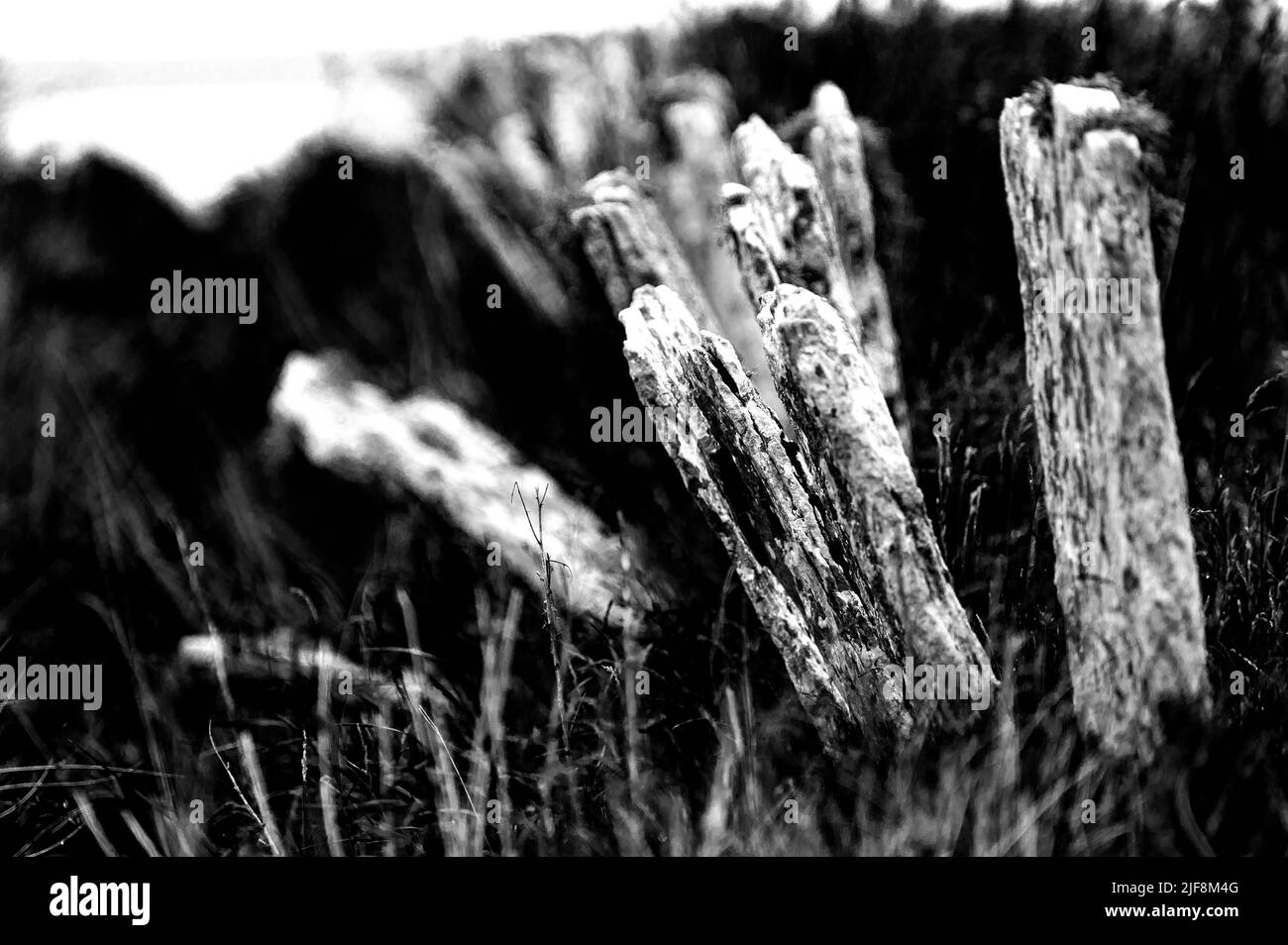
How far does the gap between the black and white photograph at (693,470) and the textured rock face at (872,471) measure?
0.01 m

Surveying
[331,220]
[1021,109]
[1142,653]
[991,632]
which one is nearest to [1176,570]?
[1142,653]

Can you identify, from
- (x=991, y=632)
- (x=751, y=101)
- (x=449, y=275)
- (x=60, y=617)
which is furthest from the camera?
(x=449, y=275)

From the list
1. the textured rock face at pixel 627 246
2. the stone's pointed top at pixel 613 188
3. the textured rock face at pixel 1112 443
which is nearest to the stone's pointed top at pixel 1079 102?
the textured rock face at pixel 1112 443

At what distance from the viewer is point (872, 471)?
244cm

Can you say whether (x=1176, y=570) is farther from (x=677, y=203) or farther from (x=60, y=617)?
(x=60, y=617)

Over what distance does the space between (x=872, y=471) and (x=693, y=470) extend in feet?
1.55

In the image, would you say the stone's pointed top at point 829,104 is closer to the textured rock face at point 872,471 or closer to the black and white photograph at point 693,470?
the black and white photograph at point 693,470

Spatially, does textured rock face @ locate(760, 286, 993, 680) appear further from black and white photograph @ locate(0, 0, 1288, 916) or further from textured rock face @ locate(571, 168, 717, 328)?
textured rock face @ locate(571, 168, 717, 328)

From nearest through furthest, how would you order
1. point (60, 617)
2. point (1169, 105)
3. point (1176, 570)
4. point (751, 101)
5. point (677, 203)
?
point (1176, 570)
point (1169, 105)
point (60, 617)
point (677, 203)
point (751, 101)

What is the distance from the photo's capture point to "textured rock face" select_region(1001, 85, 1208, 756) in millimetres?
2262

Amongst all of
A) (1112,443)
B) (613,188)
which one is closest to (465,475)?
(613,188)

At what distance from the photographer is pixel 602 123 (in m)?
5.17
